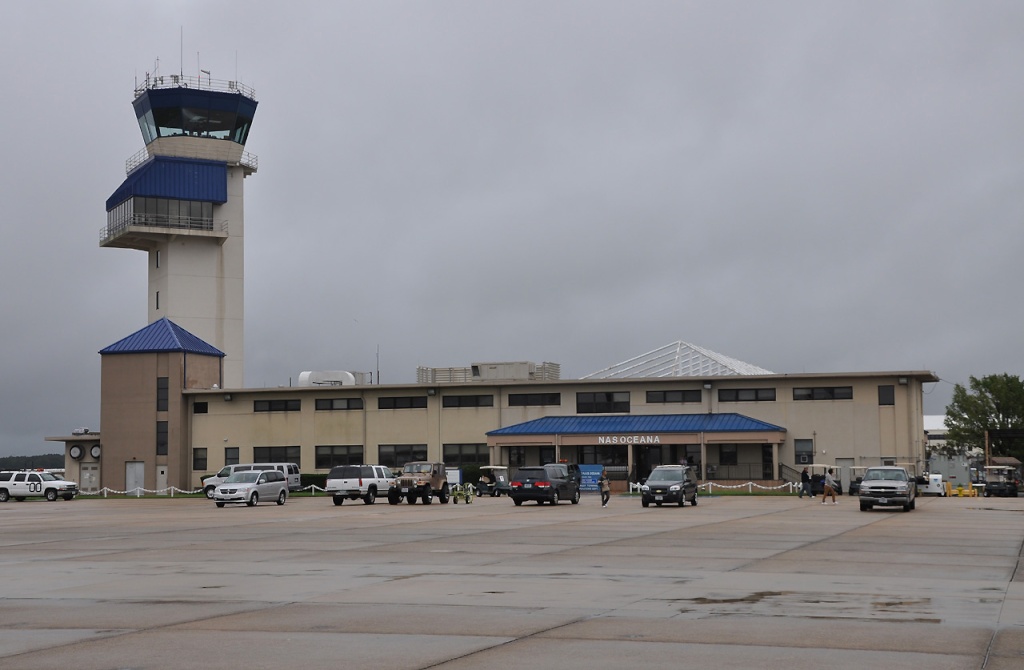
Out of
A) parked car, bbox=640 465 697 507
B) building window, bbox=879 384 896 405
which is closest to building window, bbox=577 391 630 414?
building window, bbox=879 384 896 405

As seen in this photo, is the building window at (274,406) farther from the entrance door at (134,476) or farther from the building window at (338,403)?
the entrance door at (134,476)

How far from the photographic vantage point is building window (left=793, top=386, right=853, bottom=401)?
6494cm

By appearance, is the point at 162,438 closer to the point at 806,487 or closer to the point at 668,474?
the point at 668,474

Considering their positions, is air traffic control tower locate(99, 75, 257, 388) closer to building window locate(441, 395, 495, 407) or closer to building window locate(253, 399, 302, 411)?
building window locate(253, 399, 302, 411)

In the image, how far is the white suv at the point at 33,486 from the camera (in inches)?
2488

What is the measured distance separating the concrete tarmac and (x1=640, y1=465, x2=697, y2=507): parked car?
532 inches

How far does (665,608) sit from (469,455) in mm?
57499

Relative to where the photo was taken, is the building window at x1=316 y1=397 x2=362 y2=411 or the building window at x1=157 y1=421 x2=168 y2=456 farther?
the building window at x1=316 y1=397 x2=362 y2=411

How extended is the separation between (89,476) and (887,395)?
52.1 meters

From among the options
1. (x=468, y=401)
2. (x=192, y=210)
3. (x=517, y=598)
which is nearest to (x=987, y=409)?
(x=468, y=401)

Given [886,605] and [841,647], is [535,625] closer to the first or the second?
[841,647]

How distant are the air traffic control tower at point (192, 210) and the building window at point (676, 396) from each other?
31.4 m

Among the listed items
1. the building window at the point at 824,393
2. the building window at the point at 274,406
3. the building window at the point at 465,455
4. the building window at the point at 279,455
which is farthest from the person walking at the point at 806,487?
the building window at the point at 274,406

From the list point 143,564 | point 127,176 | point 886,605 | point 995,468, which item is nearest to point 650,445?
point 995,468
